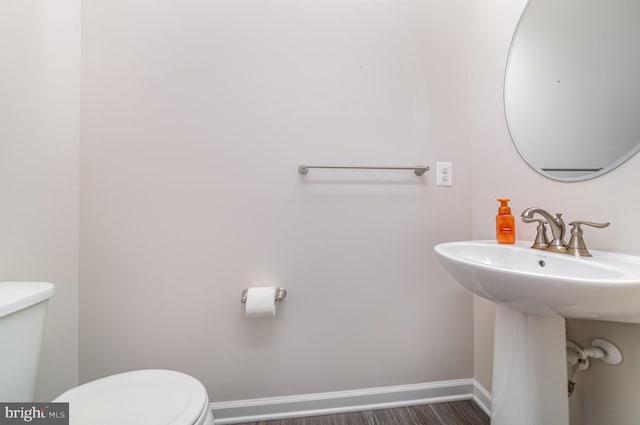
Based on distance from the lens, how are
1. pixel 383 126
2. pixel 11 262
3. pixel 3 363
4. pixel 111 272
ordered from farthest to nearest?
pixel 383 126 → pixel 111 272 → pixel 11 262 → pixel 3 363

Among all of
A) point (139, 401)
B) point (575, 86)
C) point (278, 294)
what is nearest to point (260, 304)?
point (278, 294)

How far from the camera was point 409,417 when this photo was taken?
3.35 ft

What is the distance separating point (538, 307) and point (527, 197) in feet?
1.72

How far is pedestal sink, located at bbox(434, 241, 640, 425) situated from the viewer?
0.46 metres

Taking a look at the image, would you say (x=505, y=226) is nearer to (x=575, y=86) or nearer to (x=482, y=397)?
(x=575, y=86)

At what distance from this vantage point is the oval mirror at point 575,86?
65cm

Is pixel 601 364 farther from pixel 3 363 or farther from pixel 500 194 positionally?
pixel 3 363

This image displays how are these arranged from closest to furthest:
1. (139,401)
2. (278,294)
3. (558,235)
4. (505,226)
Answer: (139,401)
(558,235)
(505,226)
(278,294)

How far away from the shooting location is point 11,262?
786mm

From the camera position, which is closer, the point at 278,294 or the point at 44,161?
the point at 44,161

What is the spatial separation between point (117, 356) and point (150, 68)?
1233 millimetres

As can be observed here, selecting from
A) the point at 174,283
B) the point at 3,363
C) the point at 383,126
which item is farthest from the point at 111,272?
the point at 383,126

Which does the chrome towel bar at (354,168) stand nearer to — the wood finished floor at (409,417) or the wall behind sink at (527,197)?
the wall behind sink at (527,197)

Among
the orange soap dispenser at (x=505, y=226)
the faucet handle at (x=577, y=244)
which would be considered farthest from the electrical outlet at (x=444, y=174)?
the faucet handle at (x=577, y=244)
